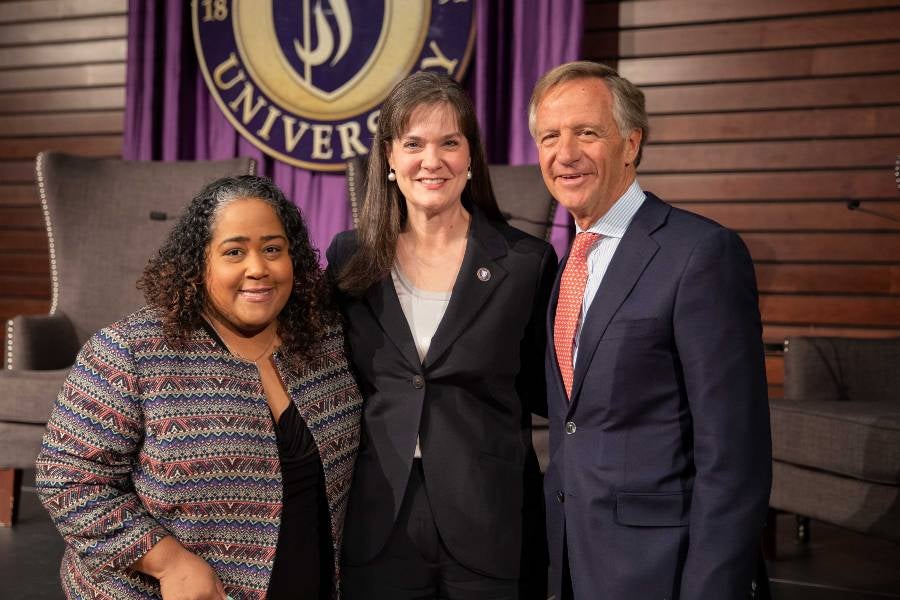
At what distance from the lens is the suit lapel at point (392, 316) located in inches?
68.8

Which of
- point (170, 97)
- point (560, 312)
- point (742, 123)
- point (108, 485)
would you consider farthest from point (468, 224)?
point (170, 97)

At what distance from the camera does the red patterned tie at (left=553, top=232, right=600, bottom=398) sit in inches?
61.2

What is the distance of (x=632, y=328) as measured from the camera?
1416mm

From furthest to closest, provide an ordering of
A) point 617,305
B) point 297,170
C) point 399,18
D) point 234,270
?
point 297,170, point 399,18, point 234,270, point 617,305

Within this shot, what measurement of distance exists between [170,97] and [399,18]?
1310 mm

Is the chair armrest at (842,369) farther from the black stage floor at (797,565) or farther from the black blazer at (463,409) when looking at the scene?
the black blazer at (463,409)

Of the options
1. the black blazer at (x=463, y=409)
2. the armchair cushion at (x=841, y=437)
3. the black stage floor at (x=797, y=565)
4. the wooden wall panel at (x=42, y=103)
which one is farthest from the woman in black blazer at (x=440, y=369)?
the wooden wall panel at (x=42, y=103)

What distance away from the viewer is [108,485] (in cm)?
154

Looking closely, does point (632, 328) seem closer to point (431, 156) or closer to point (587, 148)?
point (587, 148)

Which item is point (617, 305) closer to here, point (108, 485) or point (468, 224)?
point (468, 224)

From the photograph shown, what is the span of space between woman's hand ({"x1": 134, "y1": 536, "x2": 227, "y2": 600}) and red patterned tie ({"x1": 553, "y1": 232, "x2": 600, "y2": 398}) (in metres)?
0.70

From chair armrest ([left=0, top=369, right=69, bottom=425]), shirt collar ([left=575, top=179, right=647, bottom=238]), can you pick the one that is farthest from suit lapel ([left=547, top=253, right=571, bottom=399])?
chair armrest ([left=0, top=369, right=69, bottom=425])

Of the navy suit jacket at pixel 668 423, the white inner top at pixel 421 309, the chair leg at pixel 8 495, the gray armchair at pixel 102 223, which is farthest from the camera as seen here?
the gray armchair at pixel 102 223

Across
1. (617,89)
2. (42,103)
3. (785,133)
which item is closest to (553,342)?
(617,89)
